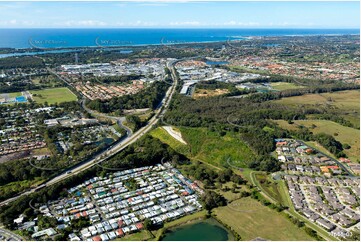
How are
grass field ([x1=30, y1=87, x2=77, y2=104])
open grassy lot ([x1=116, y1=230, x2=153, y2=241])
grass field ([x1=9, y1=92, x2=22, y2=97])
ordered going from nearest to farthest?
open grassy lot ([x1=116, y1=230, x2=153, y2=241]) < grass field ([x1=30, y1=87, x2=77, y2=104]) < grass field ([x1=9, y1=92, x2=22, y2=97])

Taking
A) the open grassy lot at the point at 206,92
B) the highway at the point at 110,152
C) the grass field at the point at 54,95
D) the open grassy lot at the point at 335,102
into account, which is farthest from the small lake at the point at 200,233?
the grass field at the point at 54,95

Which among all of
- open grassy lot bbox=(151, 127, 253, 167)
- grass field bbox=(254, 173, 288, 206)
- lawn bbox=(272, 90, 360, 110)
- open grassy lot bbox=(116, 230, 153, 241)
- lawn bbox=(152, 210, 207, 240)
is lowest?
open grassy lot bbox=(116, 230, 153, 241)

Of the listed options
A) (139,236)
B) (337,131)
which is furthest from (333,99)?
(139,236)

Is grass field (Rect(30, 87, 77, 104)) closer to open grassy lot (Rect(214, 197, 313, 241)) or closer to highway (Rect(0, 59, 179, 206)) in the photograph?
highway (Rect(0, 59, 179, 206))

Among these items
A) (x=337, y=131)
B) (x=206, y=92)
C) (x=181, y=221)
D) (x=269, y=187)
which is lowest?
(x=181, y=221)

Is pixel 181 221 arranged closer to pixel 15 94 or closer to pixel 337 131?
pixel 337 131

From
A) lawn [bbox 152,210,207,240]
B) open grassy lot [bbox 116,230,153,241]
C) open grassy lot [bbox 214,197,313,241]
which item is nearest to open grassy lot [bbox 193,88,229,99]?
open grassy lot [bbox 214,197,313,241]
